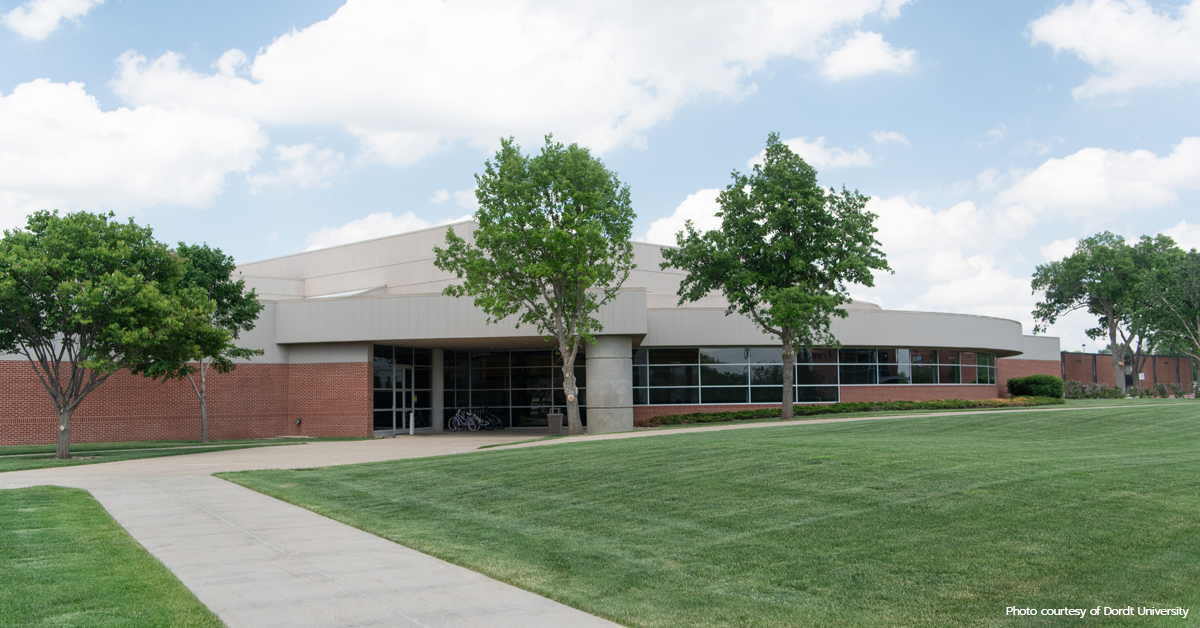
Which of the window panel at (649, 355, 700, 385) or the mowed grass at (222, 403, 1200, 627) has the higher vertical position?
the window panel at (649, 355, 700, 385)

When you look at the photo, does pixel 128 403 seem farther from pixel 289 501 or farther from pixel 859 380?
pixel 859 380

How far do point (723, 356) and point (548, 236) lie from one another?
509 inches

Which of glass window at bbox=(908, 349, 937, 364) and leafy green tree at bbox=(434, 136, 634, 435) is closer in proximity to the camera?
leafy green tree at bbox=(434, 136, 634, 435)

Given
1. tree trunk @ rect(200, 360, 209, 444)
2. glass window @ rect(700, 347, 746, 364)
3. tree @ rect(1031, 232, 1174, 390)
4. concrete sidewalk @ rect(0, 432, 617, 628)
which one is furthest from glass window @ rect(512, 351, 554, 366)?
tree @ rect(1031, 232, 1174, 390)

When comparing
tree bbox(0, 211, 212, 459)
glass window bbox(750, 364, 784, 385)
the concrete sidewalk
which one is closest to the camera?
the concrete sidewalk

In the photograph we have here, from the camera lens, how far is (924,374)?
3900 cm

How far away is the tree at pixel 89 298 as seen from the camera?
843 inches

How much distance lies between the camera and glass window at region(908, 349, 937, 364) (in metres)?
38.8

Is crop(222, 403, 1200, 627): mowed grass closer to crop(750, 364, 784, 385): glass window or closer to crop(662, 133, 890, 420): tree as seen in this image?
crop(662, 133, 890, 420): tree

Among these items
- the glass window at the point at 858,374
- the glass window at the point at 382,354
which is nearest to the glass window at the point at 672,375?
the glass window at the point at 858,374

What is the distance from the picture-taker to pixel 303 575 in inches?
281

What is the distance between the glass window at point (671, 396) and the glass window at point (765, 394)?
2.48 meters

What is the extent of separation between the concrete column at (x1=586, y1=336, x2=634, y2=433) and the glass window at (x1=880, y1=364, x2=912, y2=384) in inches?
536

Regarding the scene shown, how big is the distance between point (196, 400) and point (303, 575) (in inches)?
1089
